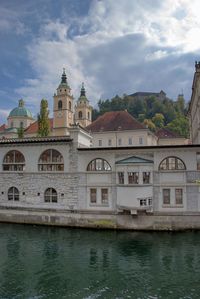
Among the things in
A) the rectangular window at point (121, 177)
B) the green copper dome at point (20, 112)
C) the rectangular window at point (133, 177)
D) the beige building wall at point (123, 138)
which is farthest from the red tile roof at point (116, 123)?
the rectangular window at point (133, 177)

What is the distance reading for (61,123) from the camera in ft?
245

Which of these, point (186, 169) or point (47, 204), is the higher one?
point (186, 169)

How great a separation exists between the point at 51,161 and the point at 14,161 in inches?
184

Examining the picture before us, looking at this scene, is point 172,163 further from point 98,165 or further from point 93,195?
point 93,195

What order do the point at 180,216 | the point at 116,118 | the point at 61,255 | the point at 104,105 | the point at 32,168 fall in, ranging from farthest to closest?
the point at 104,105, the point at 116,118, the point at 32,168, the point at 180,216, the point at 61,255

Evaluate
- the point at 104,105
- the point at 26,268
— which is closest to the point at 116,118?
the point at 26,268

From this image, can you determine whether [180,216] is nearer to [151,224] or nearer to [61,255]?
[151,224]

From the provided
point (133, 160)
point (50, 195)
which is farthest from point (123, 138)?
point (133, 160)

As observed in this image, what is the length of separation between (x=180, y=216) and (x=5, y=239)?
1607cm

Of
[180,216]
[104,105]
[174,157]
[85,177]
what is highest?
[104,105]

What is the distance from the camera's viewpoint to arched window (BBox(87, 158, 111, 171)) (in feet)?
94.3

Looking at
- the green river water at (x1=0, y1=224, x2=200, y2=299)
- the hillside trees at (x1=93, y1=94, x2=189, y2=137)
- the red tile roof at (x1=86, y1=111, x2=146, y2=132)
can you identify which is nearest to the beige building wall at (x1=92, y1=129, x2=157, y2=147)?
the red tile roof at (x1=86, y1=111, x2=146, y2=132)

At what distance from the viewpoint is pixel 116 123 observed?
65875 mm

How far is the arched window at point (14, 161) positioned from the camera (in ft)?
102
